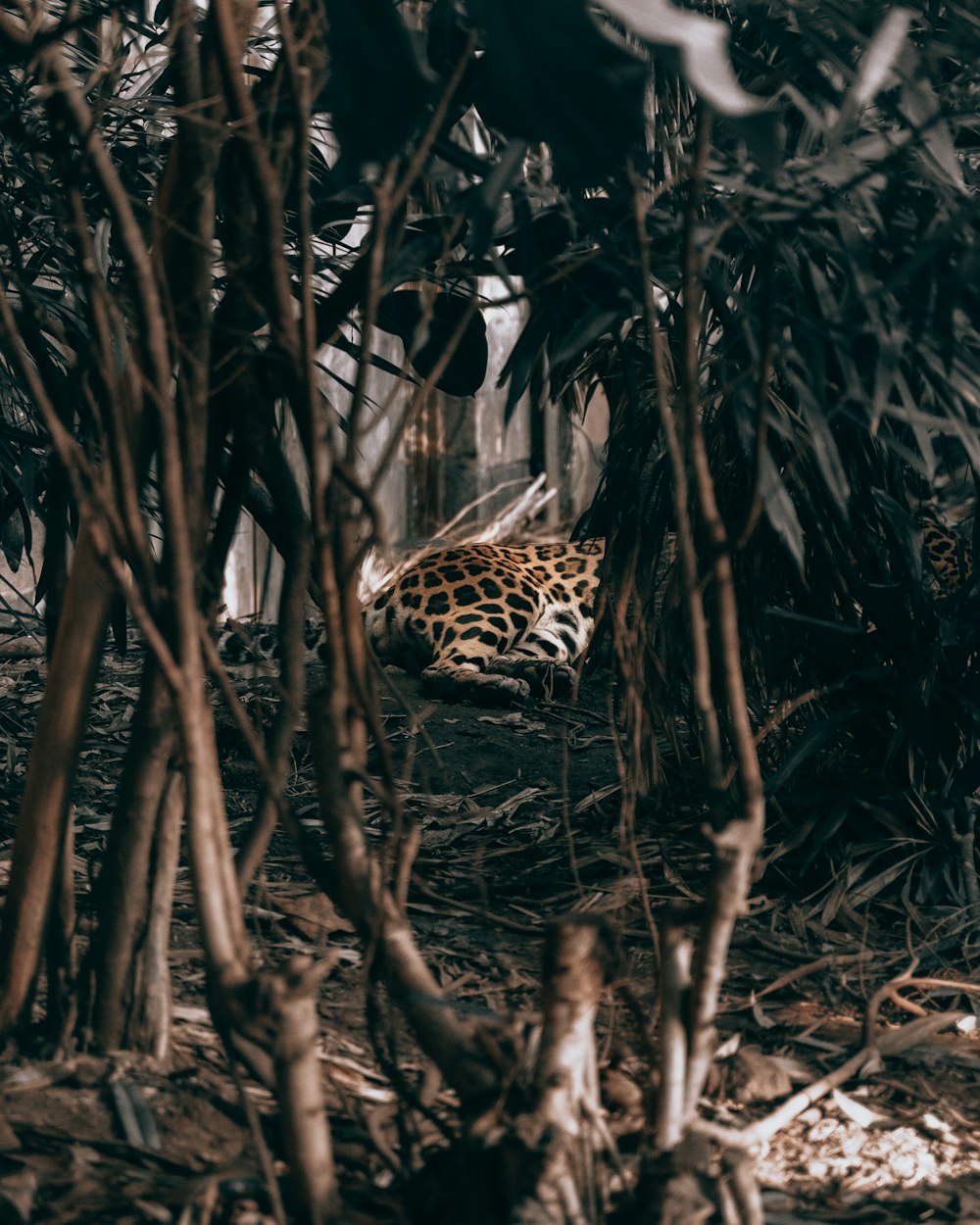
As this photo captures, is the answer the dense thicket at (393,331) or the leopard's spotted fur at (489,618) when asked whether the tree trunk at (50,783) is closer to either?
the dense thicket at (393,331)

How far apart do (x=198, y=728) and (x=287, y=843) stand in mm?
1848

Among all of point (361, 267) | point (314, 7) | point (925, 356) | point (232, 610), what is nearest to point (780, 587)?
point (925, 356)

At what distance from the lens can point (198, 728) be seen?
52.1 inches

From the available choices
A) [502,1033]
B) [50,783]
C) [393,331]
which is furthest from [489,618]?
[502,1033]

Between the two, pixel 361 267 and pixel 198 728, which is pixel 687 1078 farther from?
pixel 361 267

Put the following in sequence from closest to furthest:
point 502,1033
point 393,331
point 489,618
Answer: point 502,1033 < point 393,331 < point 489,618

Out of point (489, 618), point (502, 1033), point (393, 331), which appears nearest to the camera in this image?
point (502, 1033)

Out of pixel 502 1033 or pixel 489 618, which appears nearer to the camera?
pixel 502 1033

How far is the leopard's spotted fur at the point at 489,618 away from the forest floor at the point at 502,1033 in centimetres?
102

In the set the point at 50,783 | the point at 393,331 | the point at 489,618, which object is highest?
the point at 393,331

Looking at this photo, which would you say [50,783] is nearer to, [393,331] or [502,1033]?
[502,1033]

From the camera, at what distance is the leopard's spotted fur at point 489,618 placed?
4.80 metres

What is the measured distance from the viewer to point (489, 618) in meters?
5.30

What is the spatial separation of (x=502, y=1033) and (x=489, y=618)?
4.02 metres
